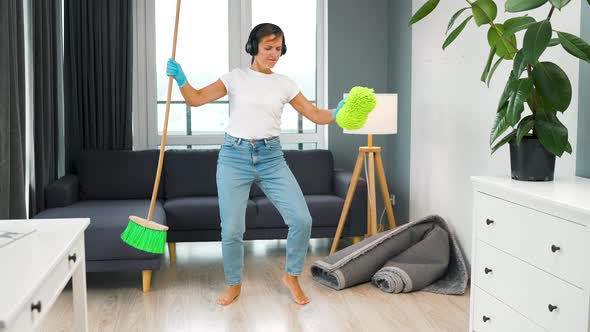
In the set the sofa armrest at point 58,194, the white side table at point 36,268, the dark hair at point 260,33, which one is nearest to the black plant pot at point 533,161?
Answer: the dark hair at point 260,33

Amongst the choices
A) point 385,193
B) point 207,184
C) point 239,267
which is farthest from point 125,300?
point 385,193

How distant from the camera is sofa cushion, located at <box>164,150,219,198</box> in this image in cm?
510

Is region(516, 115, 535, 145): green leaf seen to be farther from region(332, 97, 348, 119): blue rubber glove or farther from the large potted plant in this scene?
region(332, 97, 348, 119): blue rubber glove

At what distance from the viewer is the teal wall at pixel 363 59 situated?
5578 millimetres

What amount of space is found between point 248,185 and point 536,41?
178 cm

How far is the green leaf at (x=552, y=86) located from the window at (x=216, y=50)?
3.23 m

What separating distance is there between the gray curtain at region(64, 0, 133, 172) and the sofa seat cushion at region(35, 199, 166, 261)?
976 mm

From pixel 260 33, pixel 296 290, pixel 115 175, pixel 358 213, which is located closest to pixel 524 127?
pixel 260 33

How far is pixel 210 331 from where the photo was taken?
11.0ft

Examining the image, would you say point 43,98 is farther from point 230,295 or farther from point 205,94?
point 230,295

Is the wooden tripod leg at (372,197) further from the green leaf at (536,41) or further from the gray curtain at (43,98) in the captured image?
the green leaf at (536,41)

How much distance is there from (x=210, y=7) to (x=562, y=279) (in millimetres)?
3995

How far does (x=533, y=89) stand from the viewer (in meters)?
2.78

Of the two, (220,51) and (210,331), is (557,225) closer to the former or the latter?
(210,331)
